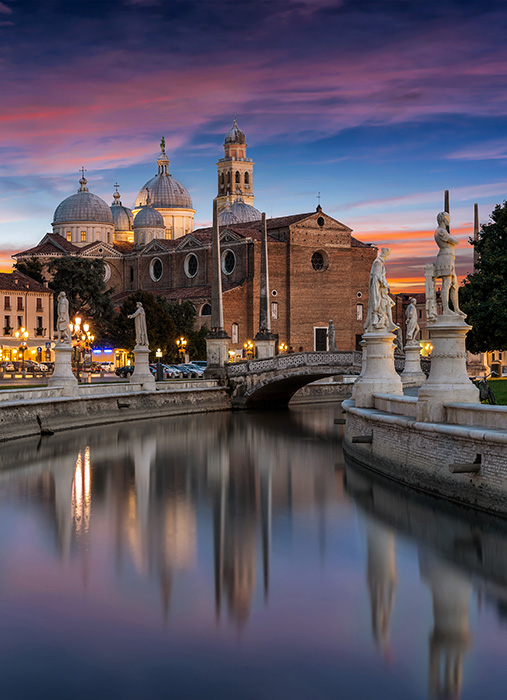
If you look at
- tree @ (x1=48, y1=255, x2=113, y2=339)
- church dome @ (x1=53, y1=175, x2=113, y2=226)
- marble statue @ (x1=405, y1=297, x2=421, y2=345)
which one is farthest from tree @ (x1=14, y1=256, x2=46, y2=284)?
marble statue @ (x1=405, y1=297, x2=421, y2=345)

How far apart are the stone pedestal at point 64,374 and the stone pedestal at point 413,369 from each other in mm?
10829

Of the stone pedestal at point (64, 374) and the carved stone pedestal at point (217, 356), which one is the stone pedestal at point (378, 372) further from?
the carved stone pedestal at point (217, 356)

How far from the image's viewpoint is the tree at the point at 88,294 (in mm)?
82312

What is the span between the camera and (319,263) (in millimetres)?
90250

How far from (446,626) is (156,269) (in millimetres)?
89930

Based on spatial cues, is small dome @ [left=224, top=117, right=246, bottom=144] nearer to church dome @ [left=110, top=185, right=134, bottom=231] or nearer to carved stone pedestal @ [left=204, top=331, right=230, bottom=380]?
church dome @ [left=110, top=185, right=134, bottom=231]

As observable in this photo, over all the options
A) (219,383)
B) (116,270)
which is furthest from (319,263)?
(219,383)

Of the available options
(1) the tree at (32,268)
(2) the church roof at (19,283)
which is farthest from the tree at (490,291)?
(1) the tree at (32,268)

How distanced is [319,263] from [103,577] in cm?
7863

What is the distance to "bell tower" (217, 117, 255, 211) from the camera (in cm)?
13125

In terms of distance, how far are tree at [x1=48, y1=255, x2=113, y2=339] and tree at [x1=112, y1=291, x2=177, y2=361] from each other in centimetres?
322

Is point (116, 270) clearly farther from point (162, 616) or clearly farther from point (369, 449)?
point (162, 616)

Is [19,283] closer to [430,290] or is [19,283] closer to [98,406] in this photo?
[98,406]

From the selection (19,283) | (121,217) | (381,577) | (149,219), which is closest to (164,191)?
(121,217)
